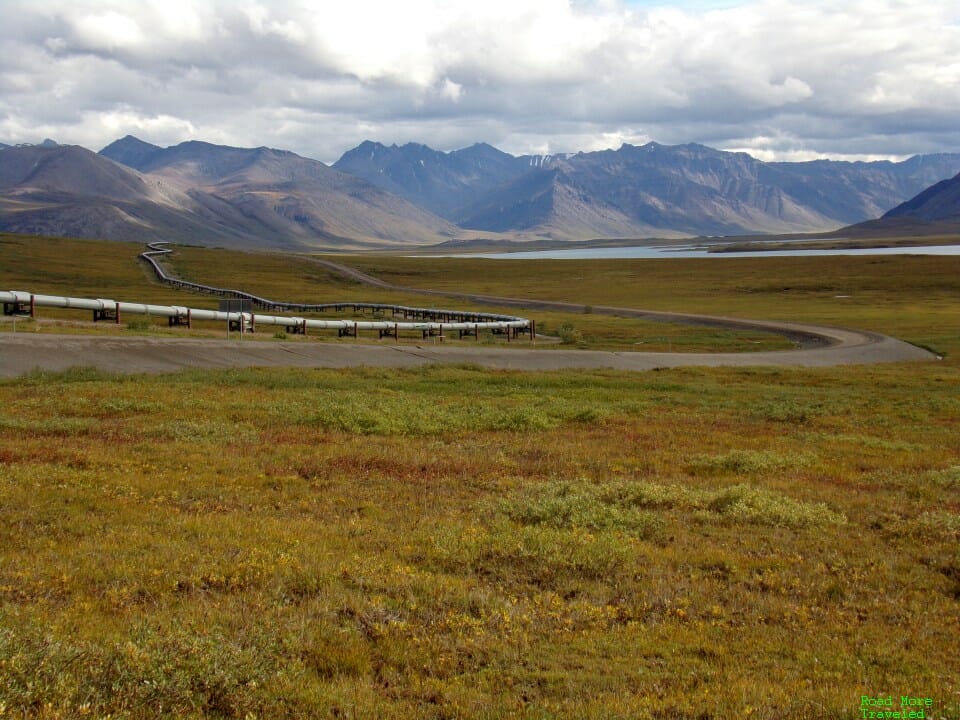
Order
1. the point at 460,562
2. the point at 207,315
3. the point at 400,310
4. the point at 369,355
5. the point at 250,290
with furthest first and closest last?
the point at 250,290 → the point at 400,310 → the point at 207,315 → the point at 369,355 → the point at 460,562

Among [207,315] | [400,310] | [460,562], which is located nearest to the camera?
[460,562]

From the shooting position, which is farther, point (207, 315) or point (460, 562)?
point (207, 315)

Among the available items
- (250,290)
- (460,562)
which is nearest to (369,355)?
(460,562)

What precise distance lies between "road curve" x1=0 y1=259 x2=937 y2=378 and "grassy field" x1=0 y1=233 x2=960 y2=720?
10.7 metres

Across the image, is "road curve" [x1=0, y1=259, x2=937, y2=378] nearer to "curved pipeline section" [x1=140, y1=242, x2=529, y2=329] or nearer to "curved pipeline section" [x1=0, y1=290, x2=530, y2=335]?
"curved pipeline section" [x1=0, y1=290, x2=530, y2=335]

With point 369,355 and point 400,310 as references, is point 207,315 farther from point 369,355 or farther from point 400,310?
point 400,310

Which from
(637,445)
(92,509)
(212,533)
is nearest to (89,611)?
(212,533)

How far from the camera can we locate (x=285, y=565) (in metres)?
9.70

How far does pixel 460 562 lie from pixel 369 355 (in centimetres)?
3347

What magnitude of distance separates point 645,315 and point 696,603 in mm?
80883

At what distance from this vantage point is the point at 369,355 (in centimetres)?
4325

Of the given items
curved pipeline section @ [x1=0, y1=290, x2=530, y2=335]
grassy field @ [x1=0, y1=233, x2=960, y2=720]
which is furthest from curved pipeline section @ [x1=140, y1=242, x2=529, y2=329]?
grassy field @ [x1=0, y1=233, x2=960, y2=720]

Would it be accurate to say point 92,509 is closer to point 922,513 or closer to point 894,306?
point 922,513

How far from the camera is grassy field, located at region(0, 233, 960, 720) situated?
23.0ft
